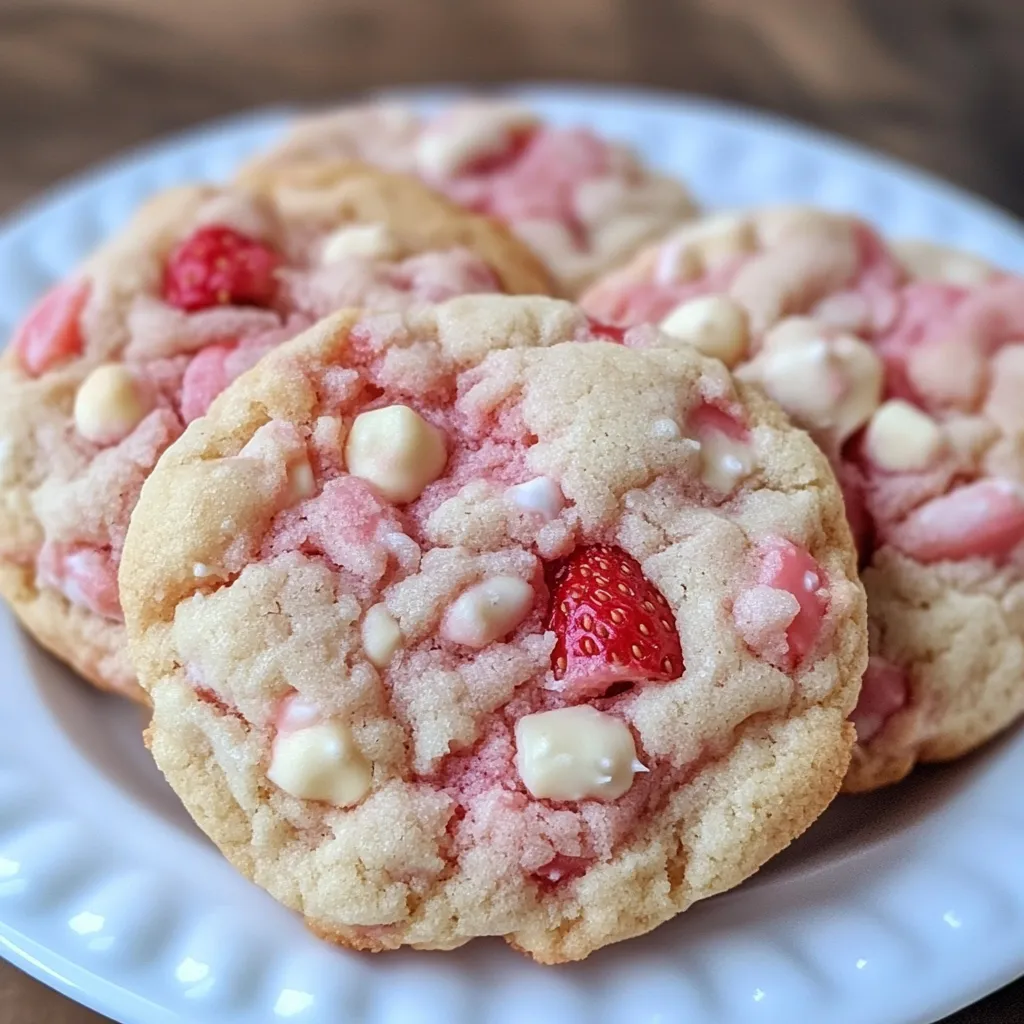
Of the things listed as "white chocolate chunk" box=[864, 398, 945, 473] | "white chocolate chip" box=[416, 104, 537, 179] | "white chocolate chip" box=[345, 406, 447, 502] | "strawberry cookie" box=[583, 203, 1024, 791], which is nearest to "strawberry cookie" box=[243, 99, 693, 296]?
"white chocolate chip" box=[416, 104, 537, 179]

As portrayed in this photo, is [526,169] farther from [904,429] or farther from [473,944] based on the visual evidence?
[473,944]

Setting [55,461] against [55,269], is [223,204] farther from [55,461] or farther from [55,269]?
[55,269]

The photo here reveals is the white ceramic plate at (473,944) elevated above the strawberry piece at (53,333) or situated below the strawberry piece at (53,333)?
below

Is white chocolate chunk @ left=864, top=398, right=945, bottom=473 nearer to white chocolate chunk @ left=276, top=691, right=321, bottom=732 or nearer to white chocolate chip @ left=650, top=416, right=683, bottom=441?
white chocolate chip @ left=650, top=416, right=683, bottom=441

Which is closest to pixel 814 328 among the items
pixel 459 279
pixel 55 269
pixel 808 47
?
pixel 459 279

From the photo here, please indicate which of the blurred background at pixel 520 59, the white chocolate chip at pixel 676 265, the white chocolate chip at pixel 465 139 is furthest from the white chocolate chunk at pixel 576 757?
the blurred background at pixel 520 59

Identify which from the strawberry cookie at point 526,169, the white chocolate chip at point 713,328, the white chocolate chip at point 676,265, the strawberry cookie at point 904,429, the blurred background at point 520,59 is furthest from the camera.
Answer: the blurred background at point 520,59

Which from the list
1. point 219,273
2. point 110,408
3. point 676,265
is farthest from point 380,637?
point 676,265

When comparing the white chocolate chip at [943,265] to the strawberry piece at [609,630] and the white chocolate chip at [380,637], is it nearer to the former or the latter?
the strawberry piece at [609,630]
